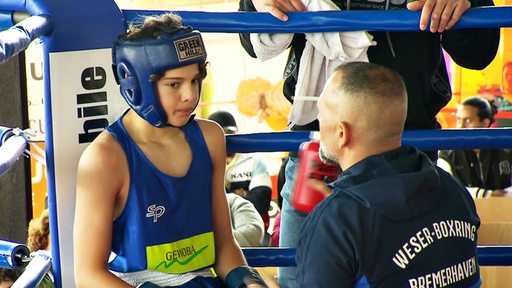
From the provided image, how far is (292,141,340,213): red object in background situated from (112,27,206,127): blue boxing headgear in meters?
0.34

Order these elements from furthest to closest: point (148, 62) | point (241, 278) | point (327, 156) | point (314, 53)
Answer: point (314, 53), point (241, 278), point (148, 62), point (327, 156)

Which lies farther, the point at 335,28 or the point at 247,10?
the point at 247,10

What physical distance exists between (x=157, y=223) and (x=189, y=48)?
1.37 ft

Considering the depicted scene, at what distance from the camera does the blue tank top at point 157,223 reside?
6.27 feet

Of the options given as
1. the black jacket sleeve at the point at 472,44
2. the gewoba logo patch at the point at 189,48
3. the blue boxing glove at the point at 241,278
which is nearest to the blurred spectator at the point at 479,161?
the black jacket sleeve at the point at 472,44

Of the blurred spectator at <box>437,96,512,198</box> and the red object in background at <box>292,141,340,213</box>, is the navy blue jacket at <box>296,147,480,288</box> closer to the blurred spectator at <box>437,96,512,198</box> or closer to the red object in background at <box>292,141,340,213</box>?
the red object in background at <box>292,141,340,213</box>

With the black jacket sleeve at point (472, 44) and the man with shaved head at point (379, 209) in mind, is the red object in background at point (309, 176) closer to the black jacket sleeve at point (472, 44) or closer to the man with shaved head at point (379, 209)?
the man with shaved head at point (379, 209)

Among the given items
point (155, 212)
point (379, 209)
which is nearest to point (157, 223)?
point (155, 212)

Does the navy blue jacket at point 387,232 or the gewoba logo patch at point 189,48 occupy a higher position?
the gewoba logo patch at point 189,48

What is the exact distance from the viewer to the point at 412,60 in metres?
2.30

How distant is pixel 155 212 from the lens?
1.93 meters

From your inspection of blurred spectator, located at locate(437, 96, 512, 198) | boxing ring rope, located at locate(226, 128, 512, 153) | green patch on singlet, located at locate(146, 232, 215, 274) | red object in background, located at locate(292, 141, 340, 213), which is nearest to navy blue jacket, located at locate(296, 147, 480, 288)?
red object in background, located at locate(292, 141, 340, 213)

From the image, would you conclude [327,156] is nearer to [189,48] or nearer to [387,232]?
[387,232]

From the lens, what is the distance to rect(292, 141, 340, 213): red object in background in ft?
6.24
